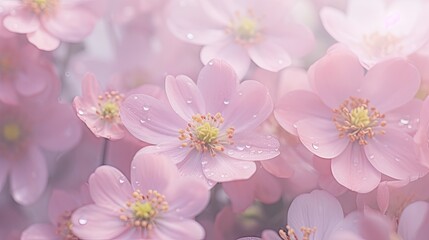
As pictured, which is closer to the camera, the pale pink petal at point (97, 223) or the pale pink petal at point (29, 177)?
the pale pink petal at point (97, 223)

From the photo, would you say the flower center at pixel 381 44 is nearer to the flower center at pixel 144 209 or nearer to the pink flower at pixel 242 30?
the pink flower at pixel 242 30

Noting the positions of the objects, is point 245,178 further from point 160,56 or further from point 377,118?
point 160,56

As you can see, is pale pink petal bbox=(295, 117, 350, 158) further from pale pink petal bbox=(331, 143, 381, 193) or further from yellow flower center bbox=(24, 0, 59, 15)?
yellow flower center bbox=(24, 0, 59, 15)

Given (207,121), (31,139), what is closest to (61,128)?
(31,139)

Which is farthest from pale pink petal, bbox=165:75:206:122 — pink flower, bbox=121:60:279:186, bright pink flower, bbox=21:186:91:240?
bright pink flower, bbox=21:186:91:240

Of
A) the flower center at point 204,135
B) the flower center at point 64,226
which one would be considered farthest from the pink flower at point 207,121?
the flower center at point 64,226

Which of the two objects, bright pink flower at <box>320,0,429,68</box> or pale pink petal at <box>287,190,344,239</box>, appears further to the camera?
bright pink flower at <box>320,0,429,68</box>
